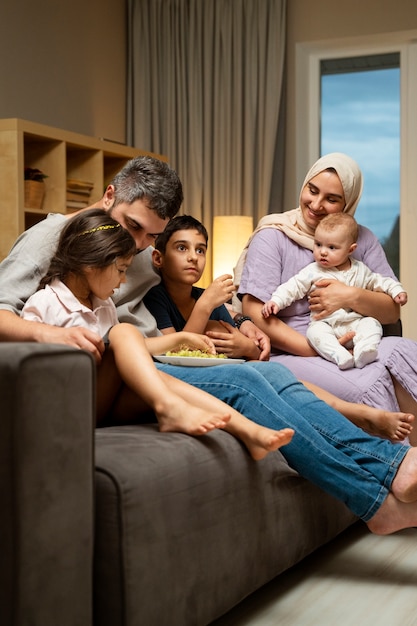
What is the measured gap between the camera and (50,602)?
1.26 meters

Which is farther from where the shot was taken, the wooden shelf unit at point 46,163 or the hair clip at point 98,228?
the wooden shelf unit at point 46,163

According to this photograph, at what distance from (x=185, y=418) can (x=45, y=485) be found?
1.67 feet

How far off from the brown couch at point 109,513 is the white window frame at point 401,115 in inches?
145

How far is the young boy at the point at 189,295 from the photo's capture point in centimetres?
251

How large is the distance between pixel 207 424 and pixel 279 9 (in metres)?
4.25

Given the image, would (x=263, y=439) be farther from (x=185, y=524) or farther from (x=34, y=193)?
(x=34, y=193)

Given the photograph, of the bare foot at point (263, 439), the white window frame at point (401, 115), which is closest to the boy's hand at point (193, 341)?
the bare foot at point (263, 439)

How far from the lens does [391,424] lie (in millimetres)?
2244

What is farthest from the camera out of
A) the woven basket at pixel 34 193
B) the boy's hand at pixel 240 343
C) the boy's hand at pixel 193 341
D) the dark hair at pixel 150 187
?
the woven basket at pixel 34 193

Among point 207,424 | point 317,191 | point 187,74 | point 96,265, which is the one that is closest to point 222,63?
point 187,74

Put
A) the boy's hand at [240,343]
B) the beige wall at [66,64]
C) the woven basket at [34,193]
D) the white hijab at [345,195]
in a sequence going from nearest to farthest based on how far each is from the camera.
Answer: the boy's hand at [240,343], the white hijab at [345,195], the woven basket at [34,193], the beige wall at [66,64]

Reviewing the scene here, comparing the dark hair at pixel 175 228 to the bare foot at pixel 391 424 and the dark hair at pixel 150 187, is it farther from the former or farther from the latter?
the bare foot at pixel 391 424

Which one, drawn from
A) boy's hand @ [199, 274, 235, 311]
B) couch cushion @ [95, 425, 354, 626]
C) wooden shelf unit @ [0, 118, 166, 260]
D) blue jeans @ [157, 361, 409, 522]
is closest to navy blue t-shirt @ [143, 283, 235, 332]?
boy's hand @ [199, 274, 235, 311]

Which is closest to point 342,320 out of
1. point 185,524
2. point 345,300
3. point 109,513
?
point 345,300
